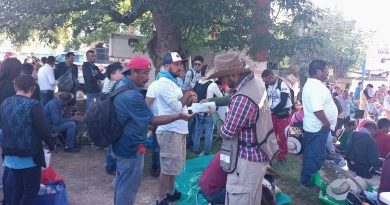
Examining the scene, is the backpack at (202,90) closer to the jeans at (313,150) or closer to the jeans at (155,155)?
the jeans at (155,155)

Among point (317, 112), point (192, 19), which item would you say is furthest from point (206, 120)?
point (317, 112)

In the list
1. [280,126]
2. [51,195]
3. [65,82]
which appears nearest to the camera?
[51,195]

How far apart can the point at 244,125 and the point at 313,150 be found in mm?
3152

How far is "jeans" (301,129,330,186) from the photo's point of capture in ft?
19.5

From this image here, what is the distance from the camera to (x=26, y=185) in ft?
12.8

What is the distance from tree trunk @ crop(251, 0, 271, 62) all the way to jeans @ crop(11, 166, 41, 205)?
4760 mm

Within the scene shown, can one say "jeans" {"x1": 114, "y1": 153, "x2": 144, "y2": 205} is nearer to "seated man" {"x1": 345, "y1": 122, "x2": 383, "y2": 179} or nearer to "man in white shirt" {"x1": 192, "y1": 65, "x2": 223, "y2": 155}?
"man in white shirt" {"x1": 192, "y1": 65, "x2": 223, "y2": 155}

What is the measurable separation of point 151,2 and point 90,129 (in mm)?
3672

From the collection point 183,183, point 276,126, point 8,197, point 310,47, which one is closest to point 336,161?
point 276,126

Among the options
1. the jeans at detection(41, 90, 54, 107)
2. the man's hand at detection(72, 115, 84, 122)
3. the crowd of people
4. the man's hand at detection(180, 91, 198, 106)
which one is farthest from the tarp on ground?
the jeans at detection(41, 90, 54, 107)

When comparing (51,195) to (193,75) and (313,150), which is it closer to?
(313,150)

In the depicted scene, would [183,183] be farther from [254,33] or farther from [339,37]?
[339,37]

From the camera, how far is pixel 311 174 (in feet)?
20.6

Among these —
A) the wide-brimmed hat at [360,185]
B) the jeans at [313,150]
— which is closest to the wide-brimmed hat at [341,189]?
the wide-brimmed hat at [360,185]
